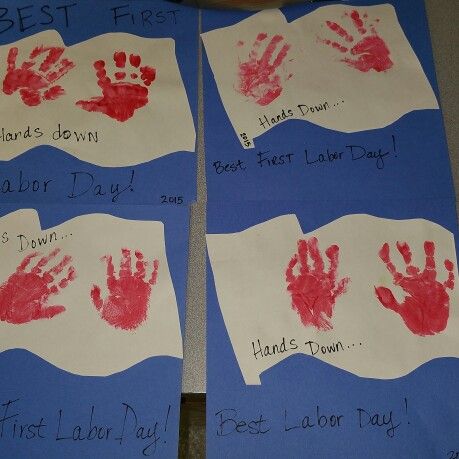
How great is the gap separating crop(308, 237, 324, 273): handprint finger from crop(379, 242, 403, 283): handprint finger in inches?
3.7

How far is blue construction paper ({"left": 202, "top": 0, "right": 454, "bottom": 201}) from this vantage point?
0.78 m

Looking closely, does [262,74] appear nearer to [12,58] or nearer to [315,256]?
[315,256]

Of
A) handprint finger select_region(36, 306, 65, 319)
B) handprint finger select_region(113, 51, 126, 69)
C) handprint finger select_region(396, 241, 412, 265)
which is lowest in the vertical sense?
handprint finger select_region(36, 306, 65, 319)

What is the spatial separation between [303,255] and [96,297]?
0.32 meters

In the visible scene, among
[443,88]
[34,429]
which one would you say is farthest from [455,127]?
[34,429]

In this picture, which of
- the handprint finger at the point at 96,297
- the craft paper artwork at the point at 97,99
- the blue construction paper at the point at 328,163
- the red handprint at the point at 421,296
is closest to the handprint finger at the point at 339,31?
the blue construction paper at the point at 328,163

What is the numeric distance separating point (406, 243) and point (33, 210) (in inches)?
23.3

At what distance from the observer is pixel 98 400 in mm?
688

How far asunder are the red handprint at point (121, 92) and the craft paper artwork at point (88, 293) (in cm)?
19

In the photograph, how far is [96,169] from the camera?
789 millimetres

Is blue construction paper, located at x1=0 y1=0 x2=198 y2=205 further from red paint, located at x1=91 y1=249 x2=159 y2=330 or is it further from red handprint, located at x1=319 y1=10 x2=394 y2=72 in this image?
red handprint, located at x1=319 y1=10 x2=394 y2=72

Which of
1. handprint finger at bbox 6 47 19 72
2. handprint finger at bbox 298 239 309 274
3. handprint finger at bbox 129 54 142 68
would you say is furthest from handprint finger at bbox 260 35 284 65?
handprint finger at bbox 6 47 19 72

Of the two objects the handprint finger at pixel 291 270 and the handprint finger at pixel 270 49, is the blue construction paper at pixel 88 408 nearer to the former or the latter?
the handprint finger at pixel 291 270

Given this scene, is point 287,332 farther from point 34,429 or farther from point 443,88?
point 443,88
